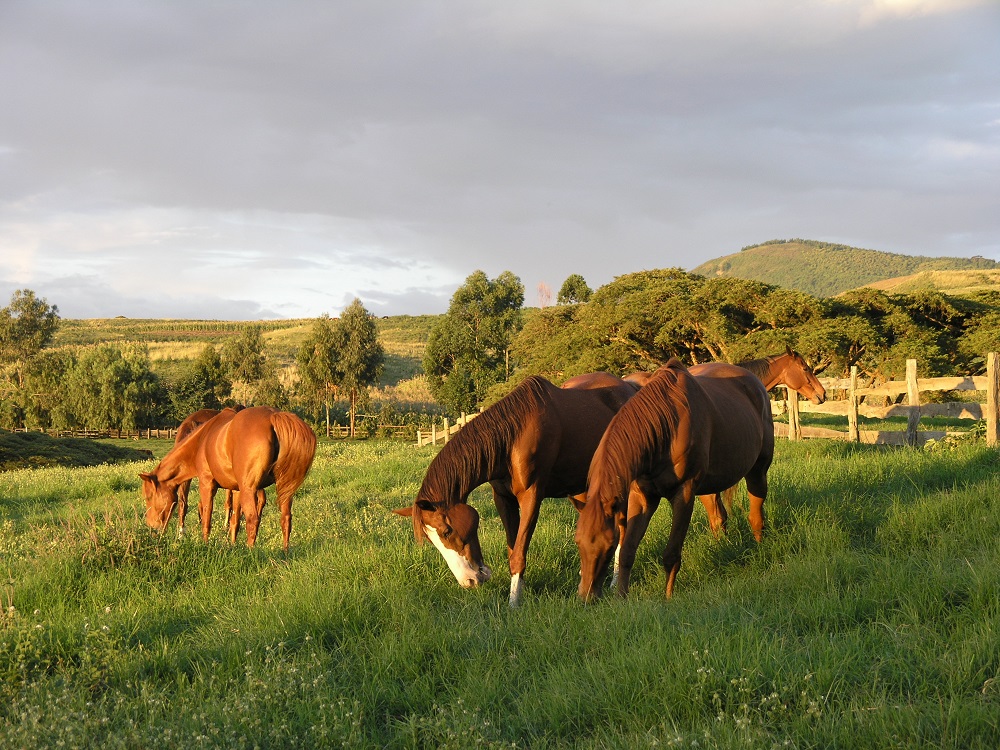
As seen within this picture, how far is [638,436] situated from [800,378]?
854 cm

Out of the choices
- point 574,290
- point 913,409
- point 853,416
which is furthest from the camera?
point 574,290

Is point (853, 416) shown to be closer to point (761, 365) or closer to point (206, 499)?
point (761, 365)

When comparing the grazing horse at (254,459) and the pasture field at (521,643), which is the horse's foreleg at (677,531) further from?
the grazing horse at (254,459)

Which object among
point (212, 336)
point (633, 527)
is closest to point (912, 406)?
point (633, 527)

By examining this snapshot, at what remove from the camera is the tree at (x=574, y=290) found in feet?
148

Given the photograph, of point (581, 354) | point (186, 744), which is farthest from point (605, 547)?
point (581, 354)

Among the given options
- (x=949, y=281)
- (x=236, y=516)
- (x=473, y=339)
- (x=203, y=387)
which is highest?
(x=949, y=281)

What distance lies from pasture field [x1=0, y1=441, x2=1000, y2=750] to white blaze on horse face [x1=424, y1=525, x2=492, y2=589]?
0.47 ft

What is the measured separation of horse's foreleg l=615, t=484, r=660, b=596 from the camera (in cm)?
515

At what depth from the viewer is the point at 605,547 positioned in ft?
15.8

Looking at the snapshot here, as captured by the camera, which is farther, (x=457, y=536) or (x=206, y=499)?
(x=206, y=499)

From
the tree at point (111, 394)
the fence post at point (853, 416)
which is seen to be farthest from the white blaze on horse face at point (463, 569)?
the tree at point (111, 394)

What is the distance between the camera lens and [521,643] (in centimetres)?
421

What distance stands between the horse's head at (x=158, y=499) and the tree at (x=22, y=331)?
54.8 m
